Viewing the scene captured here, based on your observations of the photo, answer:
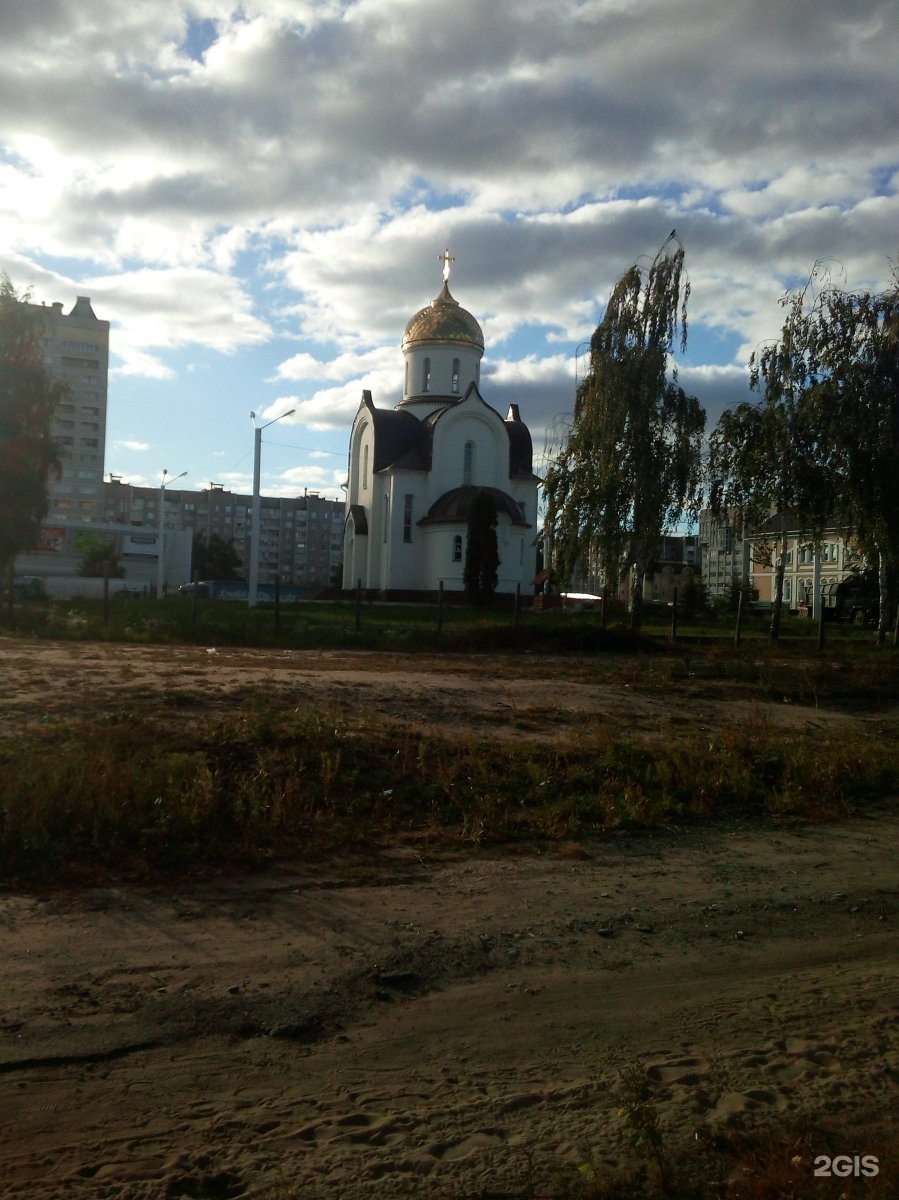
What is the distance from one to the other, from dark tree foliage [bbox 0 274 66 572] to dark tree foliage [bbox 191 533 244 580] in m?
59.6

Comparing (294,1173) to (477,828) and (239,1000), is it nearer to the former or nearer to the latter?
(239,1000)

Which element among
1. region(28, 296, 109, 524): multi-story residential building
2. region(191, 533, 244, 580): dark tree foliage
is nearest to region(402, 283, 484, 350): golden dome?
region(191, 533, 244, 580): dark tree foliage

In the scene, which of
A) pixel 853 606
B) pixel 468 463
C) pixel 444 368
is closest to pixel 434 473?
pixel 468 463

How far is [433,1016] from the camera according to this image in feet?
17.2

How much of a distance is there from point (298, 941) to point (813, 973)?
2920 mm

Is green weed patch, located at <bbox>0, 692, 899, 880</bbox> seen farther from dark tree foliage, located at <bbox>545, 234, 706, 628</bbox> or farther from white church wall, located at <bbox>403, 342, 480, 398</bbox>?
white church wall, located at <bbox>403, 342, 480, 398</bbox>

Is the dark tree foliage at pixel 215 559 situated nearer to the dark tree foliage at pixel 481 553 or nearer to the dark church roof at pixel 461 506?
the dark church roof at pixel 461 506

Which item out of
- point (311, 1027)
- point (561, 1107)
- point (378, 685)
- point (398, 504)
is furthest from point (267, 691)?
point (398, 504)

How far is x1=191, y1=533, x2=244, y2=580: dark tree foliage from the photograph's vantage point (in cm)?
9750

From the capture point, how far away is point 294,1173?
3936 millimetres

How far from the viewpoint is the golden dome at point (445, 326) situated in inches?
2221

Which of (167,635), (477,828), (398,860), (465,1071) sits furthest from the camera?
(167,635)

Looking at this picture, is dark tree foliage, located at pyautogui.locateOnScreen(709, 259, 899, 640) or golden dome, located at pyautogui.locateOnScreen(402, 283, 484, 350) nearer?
dark tree foliage, located at pyautogui.locateOnScreen(709, 259, 899, 640)

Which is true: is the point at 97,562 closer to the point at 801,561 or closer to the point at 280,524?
the point at 801,561
